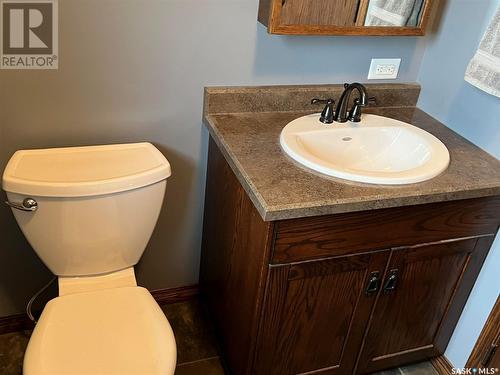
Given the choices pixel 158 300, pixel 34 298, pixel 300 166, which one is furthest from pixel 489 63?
pixel 34 298

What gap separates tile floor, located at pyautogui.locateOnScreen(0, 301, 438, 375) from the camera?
5.81 ft

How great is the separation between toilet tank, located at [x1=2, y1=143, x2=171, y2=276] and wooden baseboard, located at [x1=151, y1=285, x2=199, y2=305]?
0.44 metres

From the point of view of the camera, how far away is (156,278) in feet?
6.47

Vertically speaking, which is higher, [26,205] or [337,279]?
[26,205]

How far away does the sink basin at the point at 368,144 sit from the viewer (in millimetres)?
1561

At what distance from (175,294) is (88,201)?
30.6 inches

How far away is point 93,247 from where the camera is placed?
1.49 m

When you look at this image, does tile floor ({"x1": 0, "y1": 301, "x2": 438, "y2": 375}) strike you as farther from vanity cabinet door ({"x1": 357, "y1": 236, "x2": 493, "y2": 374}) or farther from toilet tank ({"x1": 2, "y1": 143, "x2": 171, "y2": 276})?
toilet tank ({"x1": 2, "y1": 143, "x2": 171, "y2": 276})

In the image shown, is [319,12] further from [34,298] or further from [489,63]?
[34,298]

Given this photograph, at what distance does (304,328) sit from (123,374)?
55 cm

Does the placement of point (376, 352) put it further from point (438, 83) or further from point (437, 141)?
point (438, 83)

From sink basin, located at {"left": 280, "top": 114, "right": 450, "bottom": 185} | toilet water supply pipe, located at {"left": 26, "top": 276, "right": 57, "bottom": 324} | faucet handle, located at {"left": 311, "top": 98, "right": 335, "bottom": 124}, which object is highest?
faucet handle, located at {"left": 311, "top": 98, "right": 335, "bottom": 124}

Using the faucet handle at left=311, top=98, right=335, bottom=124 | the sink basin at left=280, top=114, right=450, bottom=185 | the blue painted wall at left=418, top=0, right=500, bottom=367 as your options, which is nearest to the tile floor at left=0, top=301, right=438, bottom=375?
the blue painted wall at left=418, top=0, right=500, bottom=367

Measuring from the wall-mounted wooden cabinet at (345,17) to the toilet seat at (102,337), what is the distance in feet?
2.96
